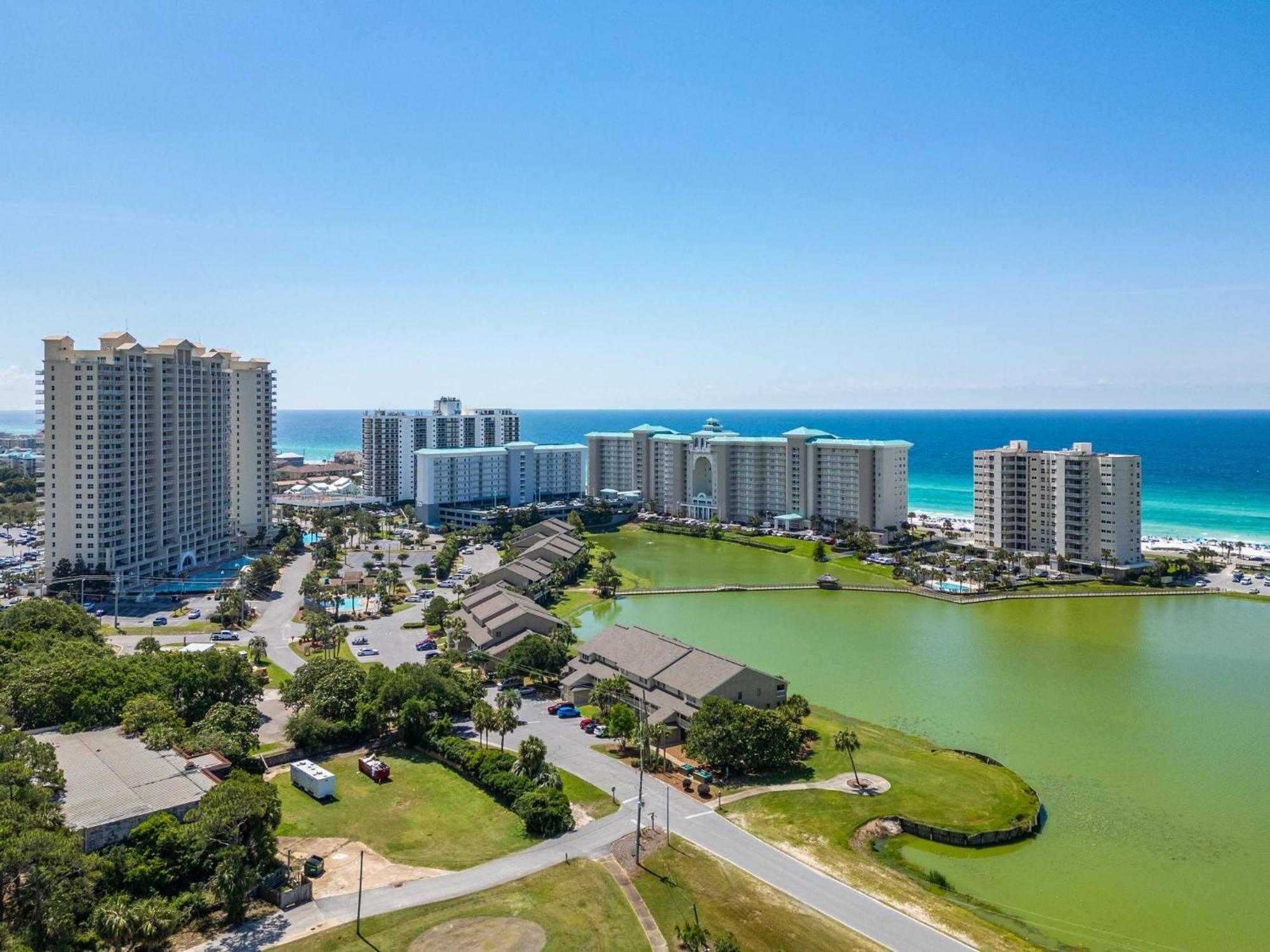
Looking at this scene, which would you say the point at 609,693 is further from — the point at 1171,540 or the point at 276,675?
the point at 1171,540

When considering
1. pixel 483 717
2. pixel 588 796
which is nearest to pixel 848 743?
pixel 588 796

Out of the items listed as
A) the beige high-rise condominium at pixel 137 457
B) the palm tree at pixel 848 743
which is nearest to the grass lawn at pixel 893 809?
the palm tree at pixel 848 743

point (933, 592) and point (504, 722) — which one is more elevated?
point (504, 722)

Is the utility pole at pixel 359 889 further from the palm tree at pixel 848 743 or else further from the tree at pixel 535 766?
the palm tree at pixel 848 743

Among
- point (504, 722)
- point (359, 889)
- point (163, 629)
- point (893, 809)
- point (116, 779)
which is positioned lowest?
point (893, 809)

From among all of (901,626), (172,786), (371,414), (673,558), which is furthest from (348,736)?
(371,414)


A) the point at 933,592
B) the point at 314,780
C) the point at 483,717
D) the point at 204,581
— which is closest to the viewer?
the point at 314,780
